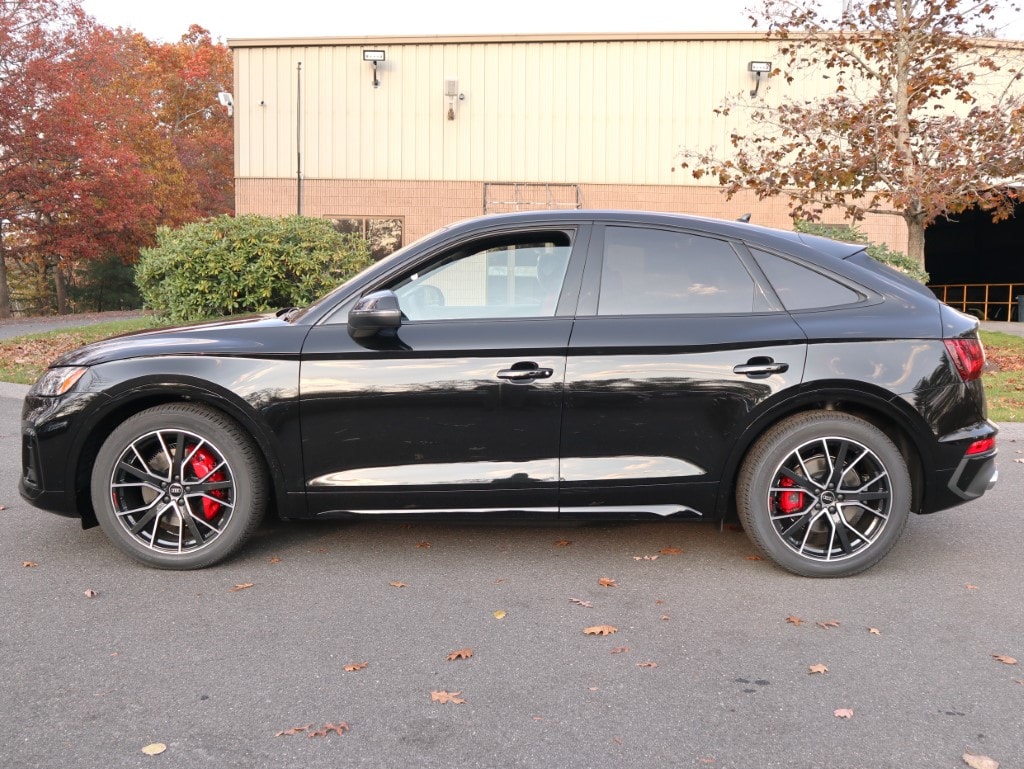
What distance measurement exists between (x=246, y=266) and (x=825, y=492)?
354 inches

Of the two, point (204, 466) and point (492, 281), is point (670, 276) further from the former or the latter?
point (204, 466)

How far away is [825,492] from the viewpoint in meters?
4.35

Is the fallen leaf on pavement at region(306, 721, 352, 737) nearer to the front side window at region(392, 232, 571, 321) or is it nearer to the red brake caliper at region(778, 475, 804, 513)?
the front side window at region(392, 232, 571, 321)

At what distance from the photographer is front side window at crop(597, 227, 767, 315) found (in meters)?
4.43

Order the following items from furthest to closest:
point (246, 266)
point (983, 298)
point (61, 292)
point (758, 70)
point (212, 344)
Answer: point (983, 298) < point (61, 292) < point (758, 70) < point (246, 266) < point (212, 344)

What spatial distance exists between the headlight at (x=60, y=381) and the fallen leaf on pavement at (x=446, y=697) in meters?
2.43

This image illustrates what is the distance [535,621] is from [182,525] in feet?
5.91

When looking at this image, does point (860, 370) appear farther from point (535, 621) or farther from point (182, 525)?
point (182, 525)

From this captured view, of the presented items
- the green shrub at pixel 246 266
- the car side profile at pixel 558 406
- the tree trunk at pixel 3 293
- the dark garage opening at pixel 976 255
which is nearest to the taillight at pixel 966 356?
the car side profile at pixel 558 406

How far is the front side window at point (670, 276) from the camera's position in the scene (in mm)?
4426

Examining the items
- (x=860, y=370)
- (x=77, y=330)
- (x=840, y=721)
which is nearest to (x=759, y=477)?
(x=860, y=370)

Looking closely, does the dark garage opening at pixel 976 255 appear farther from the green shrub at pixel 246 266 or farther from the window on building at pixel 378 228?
the green shrub at pixel 246 266

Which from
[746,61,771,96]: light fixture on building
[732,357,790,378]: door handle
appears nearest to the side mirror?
[732,357,790,378]: door handle

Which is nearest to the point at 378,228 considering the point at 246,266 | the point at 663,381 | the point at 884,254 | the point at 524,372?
the point at 246,266
